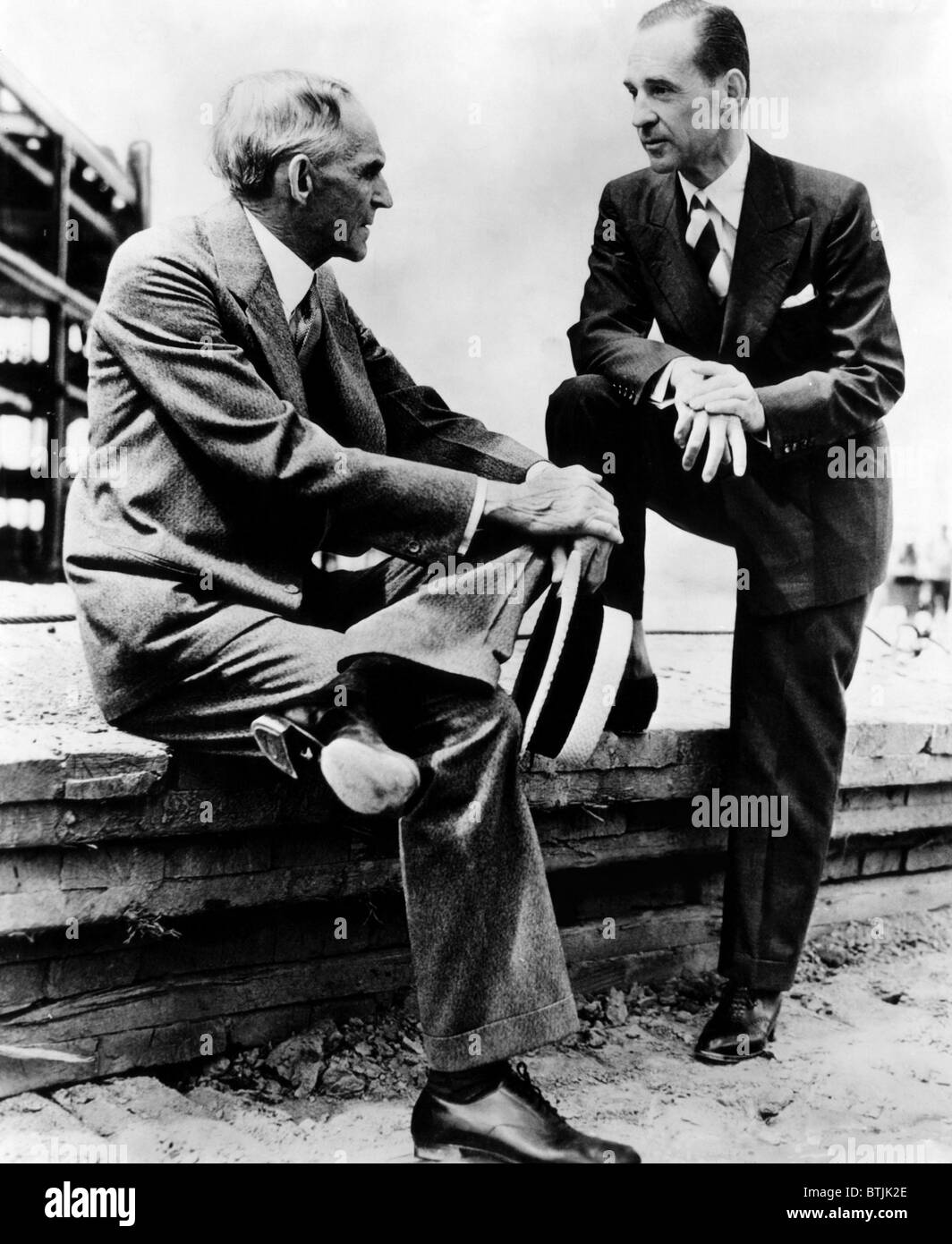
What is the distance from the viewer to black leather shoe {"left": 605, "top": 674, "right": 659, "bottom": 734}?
120 inches

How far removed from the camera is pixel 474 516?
2.44 m

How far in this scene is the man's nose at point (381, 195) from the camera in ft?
A: 8.51

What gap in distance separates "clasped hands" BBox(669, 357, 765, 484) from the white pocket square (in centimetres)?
27

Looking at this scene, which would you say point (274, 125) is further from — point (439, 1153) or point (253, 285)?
point (439, 1153)

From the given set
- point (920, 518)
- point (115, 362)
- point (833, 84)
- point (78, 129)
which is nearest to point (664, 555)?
point (920, 518)

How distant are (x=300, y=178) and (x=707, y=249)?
3.66 ft

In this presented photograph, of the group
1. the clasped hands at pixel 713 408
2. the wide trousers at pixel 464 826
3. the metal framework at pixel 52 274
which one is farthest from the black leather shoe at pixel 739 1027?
the metal framework at pixel 52 274

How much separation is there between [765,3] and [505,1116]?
2.72 m

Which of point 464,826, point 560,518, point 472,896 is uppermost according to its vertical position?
point 560,518

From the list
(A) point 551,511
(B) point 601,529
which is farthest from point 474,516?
(B) point 601,529

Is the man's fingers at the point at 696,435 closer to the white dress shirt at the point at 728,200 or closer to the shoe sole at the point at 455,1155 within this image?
the white dress shirt at the point at 728,200

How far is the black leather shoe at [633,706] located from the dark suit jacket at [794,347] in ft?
1.14

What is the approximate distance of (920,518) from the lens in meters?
3.56

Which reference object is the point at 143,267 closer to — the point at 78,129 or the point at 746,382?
the point at 78,129
